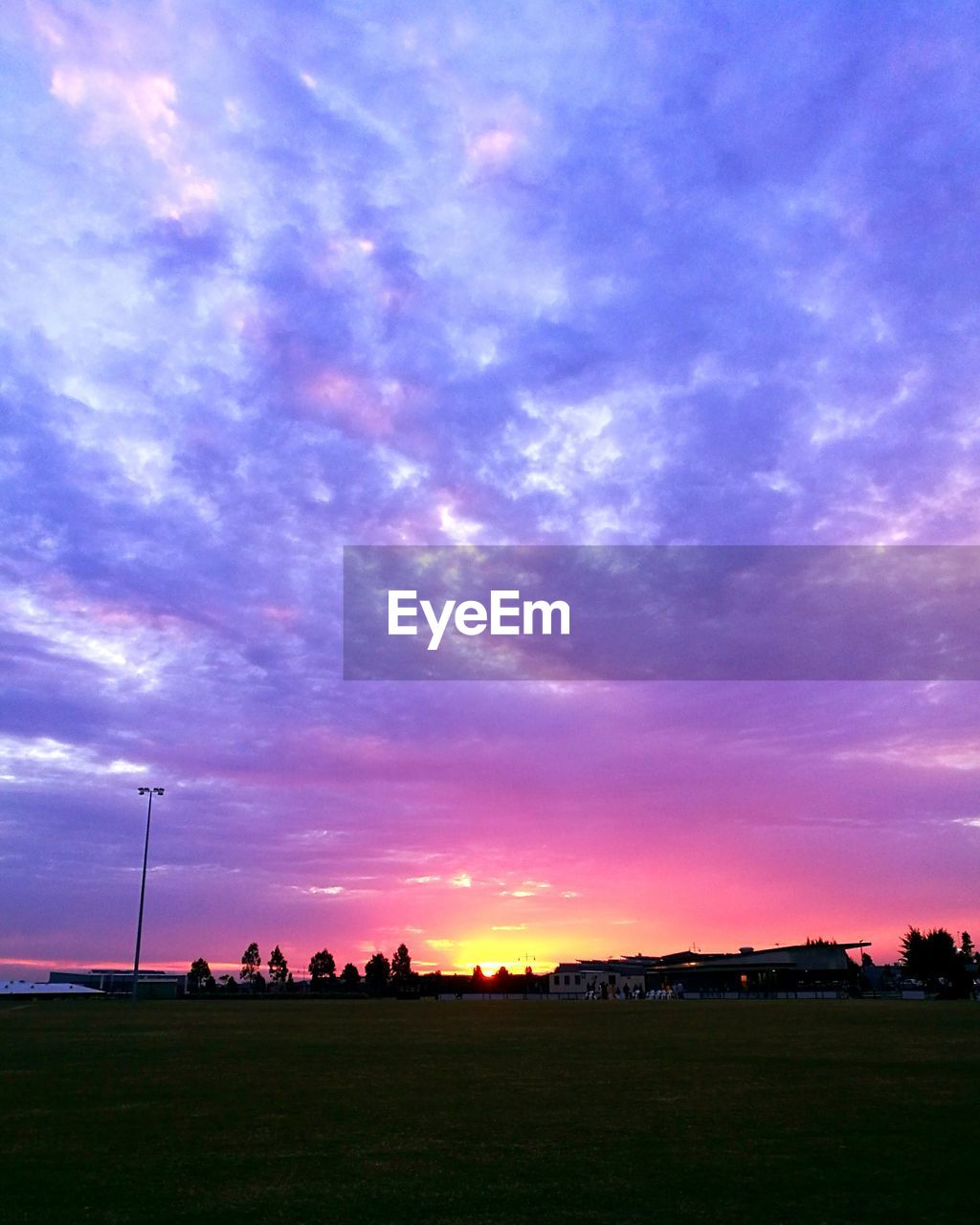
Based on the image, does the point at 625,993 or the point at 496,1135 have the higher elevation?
the point at 496,1135

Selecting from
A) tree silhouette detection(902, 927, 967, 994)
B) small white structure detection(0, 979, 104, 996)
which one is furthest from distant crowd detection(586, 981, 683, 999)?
small white structure detection(0, 979, 104, 996)

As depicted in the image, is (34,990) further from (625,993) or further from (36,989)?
(625,993)

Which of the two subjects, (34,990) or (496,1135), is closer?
(496,1135)

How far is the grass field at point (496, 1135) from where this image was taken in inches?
407

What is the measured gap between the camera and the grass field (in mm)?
10336

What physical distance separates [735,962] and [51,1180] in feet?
517

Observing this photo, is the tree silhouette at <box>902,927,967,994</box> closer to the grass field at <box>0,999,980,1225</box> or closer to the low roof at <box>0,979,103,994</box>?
the grass field at <box>0,999,980,1225</box>

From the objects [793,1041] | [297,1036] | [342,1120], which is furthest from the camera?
[297,1036]

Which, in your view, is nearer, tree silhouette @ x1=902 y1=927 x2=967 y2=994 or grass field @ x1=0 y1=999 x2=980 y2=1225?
grass field @ x1=0 y1=999 x2=980 y2=1225

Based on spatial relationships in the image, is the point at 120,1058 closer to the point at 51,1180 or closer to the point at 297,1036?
the point at 297,1036

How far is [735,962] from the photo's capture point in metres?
156

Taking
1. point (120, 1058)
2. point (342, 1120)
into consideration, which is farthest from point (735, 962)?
point (342, 1120)

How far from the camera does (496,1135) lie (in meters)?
14.1

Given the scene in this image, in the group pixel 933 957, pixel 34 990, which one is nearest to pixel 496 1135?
pixel 933 957
